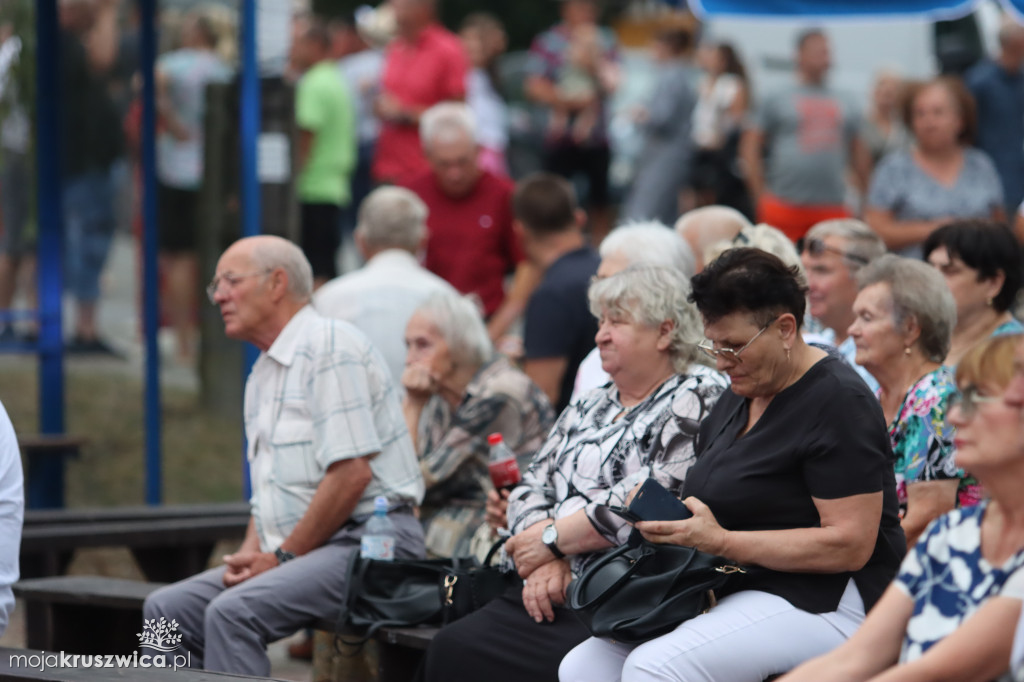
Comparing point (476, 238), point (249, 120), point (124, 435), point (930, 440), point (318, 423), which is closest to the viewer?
point (930, 440)

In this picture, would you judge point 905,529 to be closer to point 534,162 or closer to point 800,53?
point 800,53

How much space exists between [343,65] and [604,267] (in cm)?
688

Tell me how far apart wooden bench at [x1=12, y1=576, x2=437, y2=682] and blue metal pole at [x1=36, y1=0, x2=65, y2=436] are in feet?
6.30

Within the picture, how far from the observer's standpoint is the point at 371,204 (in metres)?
6.51

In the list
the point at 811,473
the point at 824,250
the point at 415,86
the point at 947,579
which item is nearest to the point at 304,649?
the point at 824,250

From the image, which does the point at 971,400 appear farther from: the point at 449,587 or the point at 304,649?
the point at 304,649

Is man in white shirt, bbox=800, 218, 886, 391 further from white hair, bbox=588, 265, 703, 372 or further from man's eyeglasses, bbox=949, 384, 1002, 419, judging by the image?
man's eyeglasses, bbox=949, 384, 1002, 419

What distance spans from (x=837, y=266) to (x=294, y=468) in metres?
1.98

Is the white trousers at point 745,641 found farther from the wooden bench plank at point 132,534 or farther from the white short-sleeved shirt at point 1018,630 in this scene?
the wooden bench plank at point 132,534

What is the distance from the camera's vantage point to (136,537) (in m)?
5.80

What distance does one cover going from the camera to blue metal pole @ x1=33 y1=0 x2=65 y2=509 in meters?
7.13

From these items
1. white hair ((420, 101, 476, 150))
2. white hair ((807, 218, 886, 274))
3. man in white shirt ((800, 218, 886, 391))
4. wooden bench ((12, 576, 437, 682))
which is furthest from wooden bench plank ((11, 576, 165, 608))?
white hair ((420, 101, 476, 150))

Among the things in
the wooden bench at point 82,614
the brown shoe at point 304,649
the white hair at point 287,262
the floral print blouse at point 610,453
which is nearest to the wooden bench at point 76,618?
the wooden bench at point 82,614

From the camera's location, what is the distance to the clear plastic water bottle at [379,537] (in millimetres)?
4502
